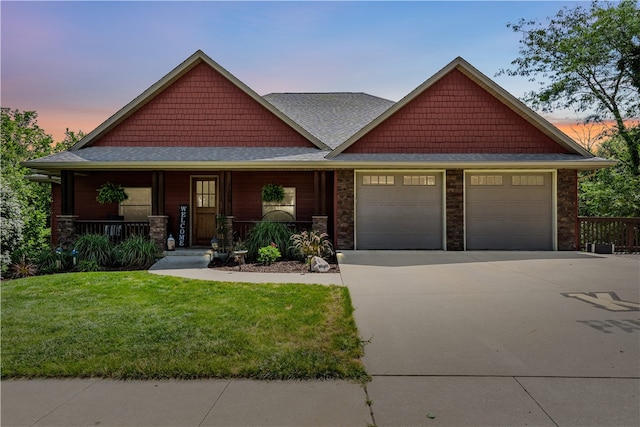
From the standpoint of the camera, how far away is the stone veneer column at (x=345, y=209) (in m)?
12.2

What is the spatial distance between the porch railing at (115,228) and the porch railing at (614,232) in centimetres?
1464

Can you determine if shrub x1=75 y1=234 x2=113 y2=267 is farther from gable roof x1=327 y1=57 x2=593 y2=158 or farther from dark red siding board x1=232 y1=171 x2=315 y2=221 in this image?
gable roof x1=327 y1=57 x2=593 y2=158

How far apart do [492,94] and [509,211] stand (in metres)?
4.01

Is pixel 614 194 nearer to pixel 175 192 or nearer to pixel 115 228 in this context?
pixel 175 192

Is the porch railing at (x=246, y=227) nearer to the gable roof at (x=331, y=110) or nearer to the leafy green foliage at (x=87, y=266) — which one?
the gable roof at (x=331, y=110)

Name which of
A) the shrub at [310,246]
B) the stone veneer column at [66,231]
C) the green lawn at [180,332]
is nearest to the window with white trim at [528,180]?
the shrub at [310,246]

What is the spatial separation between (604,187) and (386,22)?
15.6 meters

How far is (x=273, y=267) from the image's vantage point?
942cm

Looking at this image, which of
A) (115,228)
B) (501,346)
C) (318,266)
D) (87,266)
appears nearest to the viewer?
(501,346)

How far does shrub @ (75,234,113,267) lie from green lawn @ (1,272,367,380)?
10.1ft

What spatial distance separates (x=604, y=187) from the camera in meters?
18.2

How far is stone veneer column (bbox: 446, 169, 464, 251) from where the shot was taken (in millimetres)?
12113

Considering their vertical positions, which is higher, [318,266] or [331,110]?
[331,110]

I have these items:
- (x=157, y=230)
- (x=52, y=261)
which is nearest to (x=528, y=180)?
(x=157, y=230)
